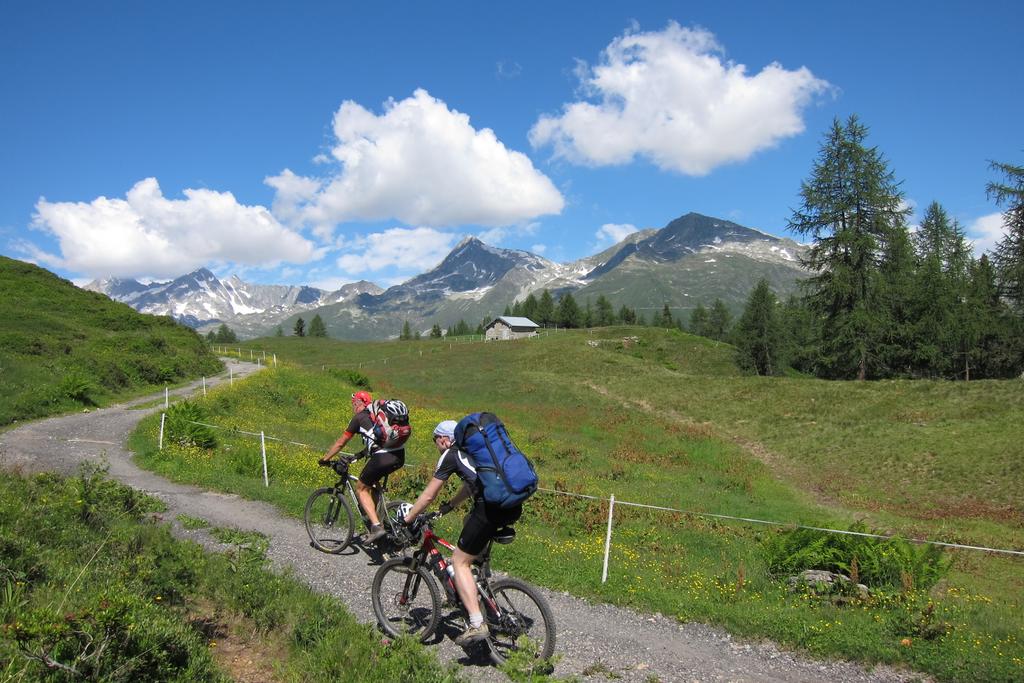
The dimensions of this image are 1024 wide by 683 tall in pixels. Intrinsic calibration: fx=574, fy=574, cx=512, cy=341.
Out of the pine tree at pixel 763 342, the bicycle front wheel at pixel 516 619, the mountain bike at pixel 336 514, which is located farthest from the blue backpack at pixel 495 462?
the pine tree at pixel 763 342

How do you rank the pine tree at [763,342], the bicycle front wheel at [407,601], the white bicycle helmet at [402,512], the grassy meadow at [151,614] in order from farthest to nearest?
the pine tree at [763,342] < the white bicycle helmet at [402,512] < the bicycle front wheel at [407,601] < the grassy meadow at [151,614]

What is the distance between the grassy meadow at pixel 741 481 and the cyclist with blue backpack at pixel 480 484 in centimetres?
373

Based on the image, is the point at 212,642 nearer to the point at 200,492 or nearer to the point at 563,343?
the point at 200,492

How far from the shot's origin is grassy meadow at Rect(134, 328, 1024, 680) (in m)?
8.53

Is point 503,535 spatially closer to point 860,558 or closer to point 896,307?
point 860,558

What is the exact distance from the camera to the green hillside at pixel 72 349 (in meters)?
25.9

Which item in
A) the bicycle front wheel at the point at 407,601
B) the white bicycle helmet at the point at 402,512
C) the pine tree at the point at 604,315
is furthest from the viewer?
the pine tree at the point at 604,315

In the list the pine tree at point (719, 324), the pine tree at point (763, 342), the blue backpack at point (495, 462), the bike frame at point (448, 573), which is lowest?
the bike frame at point (448, 573)

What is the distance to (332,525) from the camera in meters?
10.8

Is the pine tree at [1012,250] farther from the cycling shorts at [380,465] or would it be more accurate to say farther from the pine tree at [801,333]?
the cycling shorts at [380,465]

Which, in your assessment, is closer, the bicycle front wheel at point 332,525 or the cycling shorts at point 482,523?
the cycling shorts at point 482,523

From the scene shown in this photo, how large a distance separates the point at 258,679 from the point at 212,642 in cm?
91

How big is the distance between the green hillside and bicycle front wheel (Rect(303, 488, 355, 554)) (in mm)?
18583

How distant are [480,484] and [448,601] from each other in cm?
202
